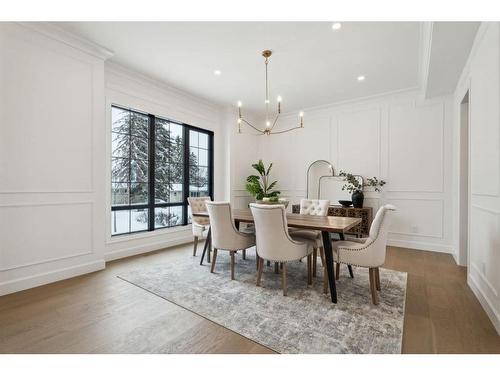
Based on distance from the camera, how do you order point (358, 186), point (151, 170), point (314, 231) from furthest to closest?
point (358, 186) < point (151, 170) < point (314, 231)

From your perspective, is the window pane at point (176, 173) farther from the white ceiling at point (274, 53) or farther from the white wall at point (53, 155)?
the white ceiling at point (274, 53)

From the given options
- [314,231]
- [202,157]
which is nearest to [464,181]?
[314,231]

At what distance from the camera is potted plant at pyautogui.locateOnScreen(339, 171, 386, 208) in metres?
4.61

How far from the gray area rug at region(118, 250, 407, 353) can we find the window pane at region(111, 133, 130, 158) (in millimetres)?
1816

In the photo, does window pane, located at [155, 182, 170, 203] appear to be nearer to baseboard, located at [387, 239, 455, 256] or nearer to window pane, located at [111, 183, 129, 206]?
window pane, located at [111, 183, 129, 206]

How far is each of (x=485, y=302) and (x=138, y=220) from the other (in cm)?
443

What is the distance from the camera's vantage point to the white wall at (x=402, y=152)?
4.19 m

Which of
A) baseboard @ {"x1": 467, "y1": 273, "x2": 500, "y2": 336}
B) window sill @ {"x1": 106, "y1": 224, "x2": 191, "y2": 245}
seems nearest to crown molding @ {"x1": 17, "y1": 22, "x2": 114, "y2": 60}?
window sill @ {"x1": 106, "y1": 224, "x2": 191, "y2": 245}

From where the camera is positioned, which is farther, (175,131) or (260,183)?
(260,183)

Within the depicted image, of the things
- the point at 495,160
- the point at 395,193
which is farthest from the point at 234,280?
the point at 395,193

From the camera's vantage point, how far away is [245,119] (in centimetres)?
588

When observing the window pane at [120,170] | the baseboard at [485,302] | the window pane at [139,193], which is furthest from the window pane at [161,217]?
the baseboard at [485,302]

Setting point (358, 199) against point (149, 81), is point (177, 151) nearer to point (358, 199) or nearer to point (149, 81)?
point (149, 81)

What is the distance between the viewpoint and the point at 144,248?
409 centimetres
